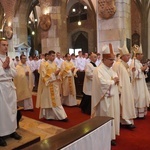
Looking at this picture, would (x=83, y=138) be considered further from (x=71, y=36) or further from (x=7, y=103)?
(x=71, y=36)

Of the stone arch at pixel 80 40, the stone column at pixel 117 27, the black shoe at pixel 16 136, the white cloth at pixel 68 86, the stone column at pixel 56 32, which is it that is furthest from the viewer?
the stone arch at pixel 80 40

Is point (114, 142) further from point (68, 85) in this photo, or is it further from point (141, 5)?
point (141, 5)

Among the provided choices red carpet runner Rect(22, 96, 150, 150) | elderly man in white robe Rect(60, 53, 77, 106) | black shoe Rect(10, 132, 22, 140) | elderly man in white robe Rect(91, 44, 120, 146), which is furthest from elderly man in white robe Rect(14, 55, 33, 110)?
elderly man in white robe Rect(91, 44, 120, 146)

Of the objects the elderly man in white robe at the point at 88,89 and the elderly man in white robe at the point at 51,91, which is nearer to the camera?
the elderly man in white robe at the point at 51,91

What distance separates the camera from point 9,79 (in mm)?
3760

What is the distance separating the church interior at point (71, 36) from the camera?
11.9 ft

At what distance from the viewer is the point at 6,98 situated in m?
3.67

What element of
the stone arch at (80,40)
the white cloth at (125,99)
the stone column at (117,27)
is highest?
the stone arch at (80,40)

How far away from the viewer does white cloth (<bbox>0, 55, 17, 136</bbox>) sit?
11.9ft

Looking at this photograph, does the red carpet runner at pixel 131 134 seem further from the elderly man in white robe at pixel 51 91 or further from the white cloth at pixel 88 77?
the white cloth at pixel 88 77

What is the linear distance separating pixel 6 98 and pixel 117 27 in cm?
589

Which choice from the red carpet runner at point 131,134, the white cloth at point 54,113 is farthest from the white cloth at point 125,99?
the white cloth at point 54,113

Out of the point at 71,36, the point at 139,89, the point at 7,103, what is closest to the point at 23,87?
the point at 7,103

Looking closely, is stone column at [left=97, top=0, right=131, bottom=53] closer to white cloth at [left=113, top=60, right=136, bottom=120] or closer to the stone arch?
white cloth at [left=113, top=60, right=136, bottom=120]
